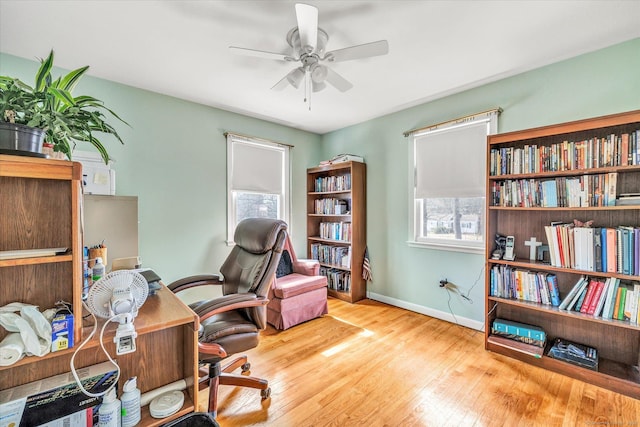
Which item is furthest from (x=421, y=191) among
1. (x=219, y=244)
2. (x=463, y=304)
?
(x=219, y=244)

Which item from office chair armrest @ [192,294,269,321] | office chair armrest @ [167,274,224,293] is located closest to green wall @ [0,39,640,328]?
office chair armrest @ [167,274,224,293]

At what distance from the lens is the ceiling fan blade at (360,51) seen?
1.63 meters

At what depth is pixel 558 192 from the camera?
6.50 ft

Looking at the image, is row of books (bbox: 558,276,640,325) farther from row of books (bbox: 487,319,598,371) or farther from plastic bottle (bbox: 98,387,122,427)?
plastic bottle (bbox: 98,387,122,427)

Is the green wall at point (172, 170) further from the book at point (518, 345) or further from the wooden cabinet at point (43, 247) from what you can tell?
the book at point (518, 345)

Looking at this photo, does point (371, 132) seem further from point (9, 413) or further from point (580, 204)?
point (9, 413)

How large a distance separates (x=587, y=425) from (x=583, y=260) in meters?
1.01

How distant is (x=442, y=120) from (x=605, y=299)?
2.04 metres

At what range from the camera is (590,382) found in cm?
179

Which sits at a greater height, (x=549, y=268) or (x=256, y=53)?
(x=256, y=53)

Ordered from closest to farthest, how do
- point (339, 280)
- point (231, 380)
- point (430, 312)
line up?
point (231, 380)
point (430, 312)
point (339, 280)

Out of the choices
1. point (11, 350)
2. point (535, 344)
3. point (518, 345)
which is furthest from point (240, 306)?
point (535, 344)

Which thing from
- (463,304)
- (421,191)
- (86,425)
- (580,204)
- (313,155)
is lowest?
(463,304)

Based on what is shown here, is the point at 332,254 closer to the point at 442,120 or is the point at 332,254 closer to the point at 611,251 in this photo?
the point at 442,120
